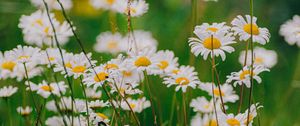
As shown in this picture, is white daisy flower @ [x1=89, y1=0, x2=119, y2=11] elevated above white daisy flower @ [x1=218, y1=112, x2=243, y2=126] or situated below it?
above

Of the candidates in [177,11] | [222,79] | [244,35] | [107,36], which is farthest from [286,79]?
[244,35]

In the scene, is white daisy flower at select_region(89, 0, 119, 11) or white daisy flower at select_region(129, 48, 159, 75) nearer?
white daisy flower at select_region(129, 48, 159, 75)

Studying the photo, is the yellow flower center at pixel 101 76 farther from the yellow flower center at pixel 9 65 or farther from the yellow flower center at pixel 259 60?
the yellow flower center at pixel 259 60

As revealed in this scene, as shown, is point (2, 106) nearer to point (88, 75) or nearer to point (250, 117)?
point (88, 75)

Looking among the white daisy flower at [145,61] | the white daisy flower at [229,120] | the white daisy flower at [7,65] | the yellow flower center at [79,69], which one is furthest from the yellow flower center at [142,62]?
the white daisy flower at [7,65]

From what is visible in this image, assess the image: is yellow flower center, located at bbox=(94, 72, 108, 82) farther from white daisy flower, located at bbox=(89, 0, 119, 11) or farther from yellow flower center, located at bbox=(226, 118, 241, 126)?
white daisy flower, located at bbox=(89, 0, 119, 11)

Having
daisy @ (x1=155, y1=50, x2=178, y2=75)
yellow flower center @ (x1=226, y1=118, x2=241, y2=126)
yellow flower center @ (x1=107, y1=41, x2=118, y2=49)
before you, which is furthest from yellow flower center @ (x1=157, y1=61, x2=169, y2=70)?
yellow flower center @ (x1=107, y1=41, x2=118, y2=49)

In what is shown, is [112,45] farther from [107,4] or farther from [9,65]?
[9,65]
